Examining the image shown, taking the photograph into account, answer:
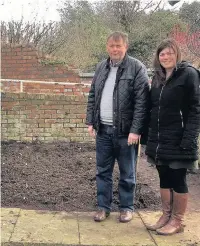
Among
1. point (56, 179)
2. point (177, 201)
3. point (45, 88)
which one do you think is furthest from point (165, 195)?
point (45, 88)

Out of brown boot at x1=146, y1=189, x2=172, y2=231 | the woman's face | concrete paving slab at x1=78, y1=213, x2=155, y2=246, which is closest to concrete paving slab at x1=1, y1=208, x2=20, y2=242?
concrete paving slab at x1=78, y1=213, x2=155, y2=246

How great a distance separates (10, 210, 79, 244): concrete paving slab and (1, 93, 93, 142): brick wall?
12.3 feet

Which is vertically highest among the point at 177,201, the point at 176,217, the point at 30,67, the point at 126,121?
the point at 30,67

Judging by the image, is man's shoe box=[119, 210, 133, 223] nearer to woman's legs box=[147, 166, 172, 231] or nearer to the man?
the man

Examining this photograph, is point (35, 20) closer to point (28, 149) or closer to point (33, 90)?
point (33, 90)

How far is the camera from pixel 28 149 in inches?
279

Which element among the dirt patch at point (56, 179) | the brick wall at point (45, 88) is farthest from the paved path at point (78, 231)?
the brick wall at point (45, 88)

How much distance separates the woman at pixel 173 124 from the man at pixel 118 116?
0.54ft

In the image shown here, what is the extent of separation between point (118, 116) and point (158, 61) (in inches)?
24.7

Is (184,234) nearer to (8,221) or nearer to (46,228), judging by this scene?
A: (46,228)

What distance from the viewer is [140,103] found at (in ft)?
12.9

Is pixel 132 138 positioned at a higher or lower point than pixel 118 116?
lower

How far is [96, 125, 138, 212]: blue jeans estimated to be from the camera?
4.12 metres

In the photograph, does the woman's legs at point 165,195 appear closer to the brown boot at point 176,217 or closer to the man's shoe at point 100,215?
the brown boot at point 176,217
